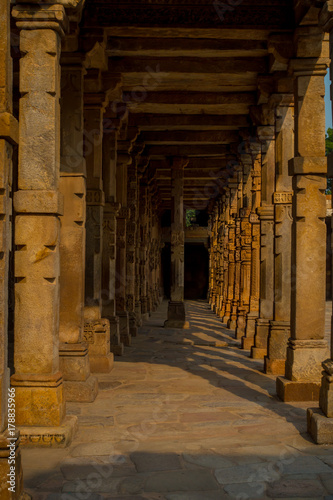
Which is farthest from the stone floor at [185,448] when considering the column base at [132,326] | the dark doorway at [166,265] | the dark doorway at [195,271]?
the dark doorway at [195,271]

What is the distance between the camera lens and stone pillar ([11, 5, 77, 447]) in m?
4.73

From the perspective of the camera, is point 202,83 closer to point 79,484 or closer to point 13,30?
point 13,30

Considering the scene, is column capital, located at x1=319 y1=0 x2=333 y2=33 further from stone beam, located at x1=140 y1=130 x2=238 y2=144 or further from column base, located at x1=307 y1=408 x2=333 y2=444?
stone beam, located at x1=140 y1=130 x2=238 y2=144

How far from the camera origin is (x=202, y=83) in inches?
395

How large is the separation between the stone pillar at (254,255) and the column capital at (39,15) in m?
7.06

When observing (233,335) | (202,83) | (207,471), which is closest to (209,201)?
(233,335)

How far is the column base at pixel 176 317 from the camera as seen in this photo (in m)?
14.9

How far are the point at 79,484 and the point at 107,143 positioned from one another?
7001 mm

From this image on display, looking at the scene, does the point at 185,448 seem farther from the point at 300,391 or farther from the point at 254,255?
the point at 254,255

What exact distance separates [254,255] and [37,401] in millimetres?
8688

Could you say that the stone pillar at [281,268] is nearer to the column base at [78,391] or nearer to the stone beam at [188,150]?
the column base at [78,391]

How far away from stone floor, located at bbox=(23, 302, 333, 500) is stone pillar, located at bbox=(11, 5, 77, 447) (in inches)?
20.7

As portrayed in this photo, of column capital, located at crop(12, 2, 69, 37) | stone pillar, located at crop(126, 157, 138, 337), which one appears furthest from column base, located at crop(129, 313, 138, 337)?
column capital, located at crop(12, 2, 69, 37)

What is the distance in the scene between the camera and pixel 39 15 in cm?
477
